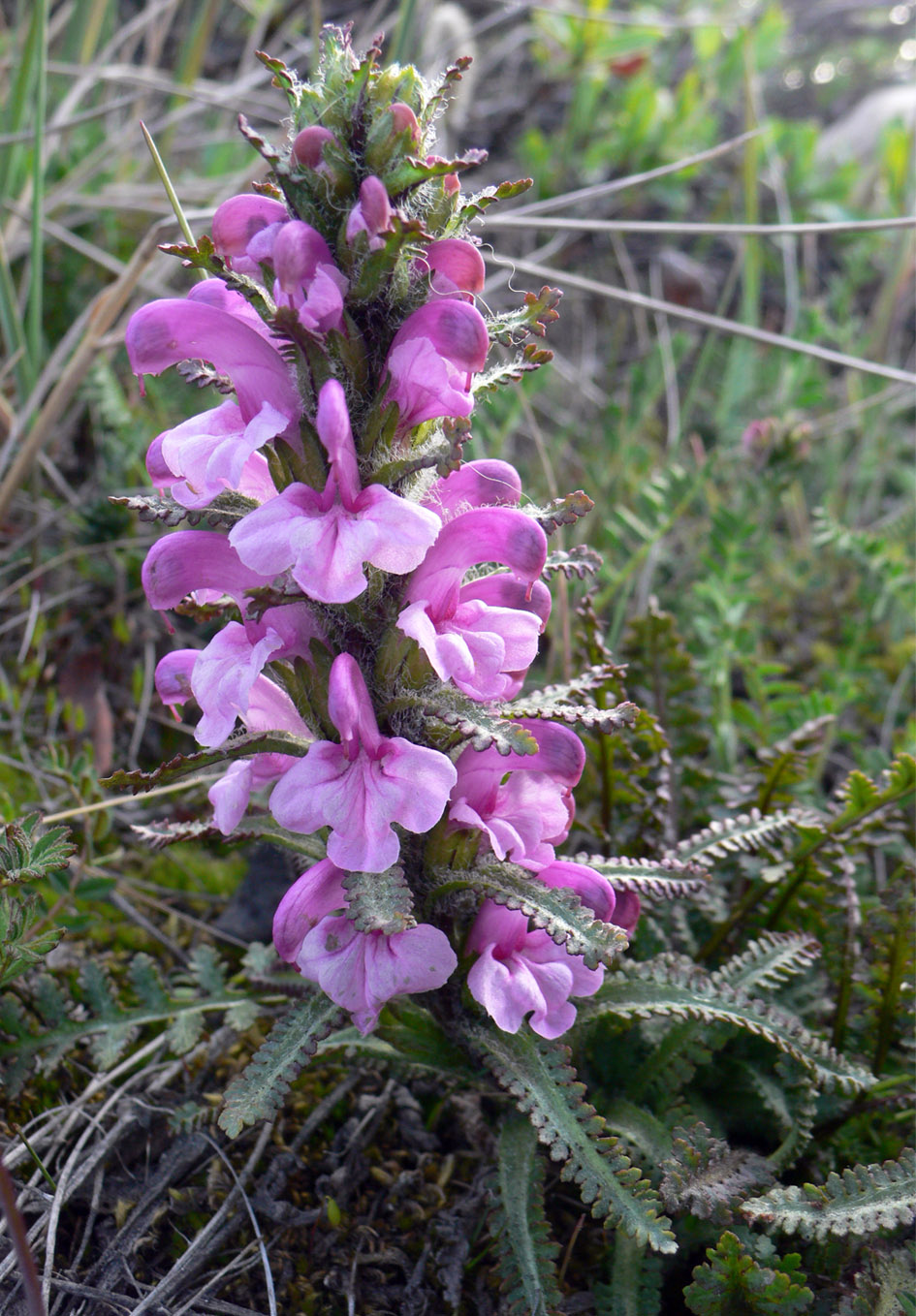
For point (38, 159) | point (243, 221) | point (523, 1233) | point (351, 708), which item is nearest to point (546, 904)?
point (351, 708)

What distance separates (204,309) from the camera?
1.38 meters

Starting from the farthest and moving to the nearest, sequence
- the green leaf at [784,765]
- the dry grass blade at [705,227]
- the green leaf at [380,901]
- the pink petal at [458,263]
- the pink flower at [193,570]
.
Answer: the dry grass blade at [705,227] < the green leaf at [784,765] < the pink flower at [193,570] < the pink petal at [458,263] < the green leaf at [380,901]

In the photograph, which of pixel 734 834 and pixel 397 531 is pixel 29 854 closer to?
pixel 397 531

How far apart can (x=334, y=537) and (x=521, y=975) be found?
2.32 feet

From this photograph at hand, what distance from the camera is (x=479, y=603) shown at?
1.49 metres

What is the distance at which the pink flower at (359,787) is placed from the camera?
50.7 inches

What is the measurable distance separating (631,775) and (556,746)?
50 cm

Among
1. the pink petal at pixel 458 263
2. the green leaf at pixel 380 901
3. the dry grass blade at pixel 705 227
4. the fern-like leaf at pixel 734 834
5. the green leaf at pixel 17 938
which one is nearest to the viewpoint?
the green leaf at pixel 380 901

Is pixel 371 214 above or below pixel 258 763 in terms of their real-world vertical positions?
above

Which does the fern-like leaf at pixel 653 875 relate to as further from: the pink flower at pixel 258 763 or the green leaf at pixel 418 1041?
the pink flower at pixel 258 763

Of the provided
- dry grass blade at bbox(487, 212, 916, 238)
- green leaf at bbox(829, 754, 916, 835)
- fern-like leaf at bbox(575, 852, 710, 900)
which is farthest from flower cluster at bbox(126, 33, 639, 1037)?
dry grass blade at bbox(487, 212, 916, 238)

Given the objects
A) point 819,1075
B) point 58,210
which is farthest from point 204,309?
point 58,210

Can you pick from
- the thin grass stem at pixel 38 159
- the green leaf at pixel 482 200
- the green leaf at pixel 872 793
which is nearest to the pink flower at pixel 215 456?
the green leaf at pixel 482 200

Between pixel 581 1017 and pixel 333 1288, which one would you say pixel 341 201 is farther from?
pixel 333 1288
